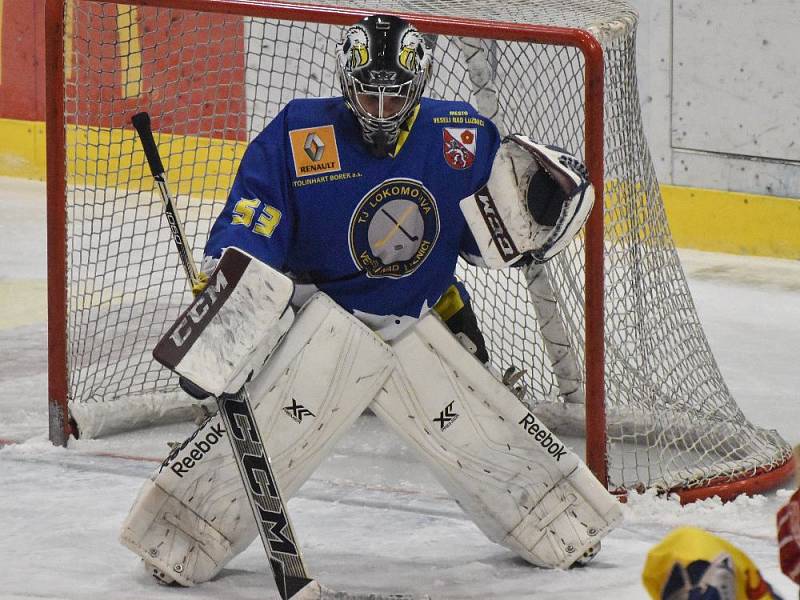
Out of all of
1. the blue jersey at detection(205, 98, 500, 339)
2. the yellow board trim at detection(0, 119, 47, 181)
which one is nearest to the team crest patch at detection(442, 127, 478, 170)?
the blue jersey at detection(205, 98, 500, 339)

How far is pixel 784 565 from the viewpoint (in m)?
2.29

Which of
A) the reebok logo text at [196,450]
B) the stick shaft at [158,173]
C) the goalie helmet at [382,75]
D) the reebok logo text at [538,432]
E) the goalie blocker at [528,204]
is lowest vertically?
the reebok logo text at [196,450]

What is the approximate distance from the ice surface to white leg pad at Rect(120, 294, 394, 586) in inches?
4.4

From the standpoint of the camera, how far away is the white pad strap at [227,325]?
2986 millimetres

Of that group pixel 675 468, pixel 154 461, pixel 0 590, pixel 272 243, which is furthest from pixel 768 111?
pixel 0 590

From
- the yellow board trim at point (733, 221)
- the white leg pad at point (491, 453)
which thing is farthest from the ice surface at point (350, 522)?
the yellow board trim at point (733, 221)

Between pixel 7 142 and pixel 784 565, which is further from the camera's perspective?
pixel 7 142

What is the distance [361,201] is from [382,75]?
27cm

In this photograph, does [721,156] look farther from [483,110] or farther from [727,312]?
[483,110]

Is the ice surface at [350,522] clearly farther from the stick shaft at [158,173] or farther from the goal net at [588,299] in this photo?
the stick shaft at [158,173]

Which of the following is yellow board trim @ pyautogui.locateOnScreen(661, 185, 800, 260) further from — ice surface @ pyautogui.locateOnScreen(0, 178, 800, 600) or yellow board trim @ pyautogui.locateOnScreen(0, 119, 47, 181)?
yellow board trim @ pyautogui.locateOnScreen(0, 119, 47, 181)

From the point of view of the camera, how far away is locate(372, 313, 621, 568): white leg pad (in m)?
3.42

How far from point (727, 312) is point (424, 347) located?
2.94 metres

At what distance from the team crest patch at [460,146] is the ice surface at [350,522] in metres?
0.89
